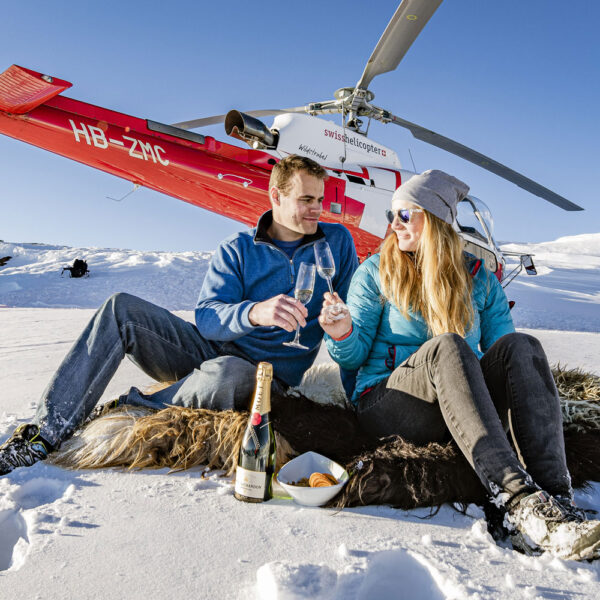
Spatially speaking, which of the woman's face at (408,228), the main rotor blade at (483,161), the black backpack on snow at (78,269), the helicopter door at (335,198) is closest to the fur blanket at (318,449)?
the woman's face at (408,228)

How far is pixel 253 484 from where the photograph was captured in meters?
1.45

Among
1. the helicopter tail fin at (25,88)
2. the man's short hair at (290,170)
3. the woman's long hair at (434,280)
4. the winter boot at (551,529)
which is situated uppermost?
the helicopter tail fin at (25,88)

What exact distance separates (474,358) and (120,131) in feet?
17.4

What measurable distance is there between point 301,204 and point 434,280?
28.1 inches

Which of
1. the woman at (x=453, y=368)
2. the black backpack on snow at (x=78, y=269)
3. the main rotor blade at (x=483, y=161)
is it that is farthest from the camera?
the black backpack on snow at (x=78, y=269)

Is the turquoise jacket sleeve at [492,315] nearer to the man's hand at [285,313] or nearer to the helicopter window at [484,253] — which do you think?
the man's hand at [285,313]

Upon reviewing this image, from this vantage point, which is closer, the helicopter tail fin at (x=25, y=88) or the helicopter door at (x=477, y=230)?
the helicopter tail fin at (x=25, y=88)

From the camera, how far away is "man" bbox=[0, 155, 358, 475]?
177cm

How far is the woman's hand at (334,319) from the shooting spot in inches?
63.8

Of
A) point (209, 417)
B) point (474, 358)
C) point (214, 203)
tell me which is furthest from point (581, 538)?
point (214, 203)

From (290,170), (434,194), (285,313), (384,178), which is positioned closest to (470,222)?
(384,178)

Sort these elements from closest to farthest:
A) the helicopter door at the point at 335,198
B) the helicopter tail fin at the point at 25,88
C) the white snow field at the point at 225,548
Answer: the white snow field at the point at 225,548 < the helicopter tail fin at the point at 25,88 < the helicopter door at the point at 335,198

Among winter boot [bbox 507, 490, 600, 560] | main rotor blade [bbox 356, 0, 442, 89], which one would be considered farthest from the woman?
main rotor blade [bbox 356, 0, 442, 89]

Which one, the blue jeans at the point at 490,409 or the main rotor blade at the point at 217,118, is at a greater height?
the main rotor blade at the point at 217,118
